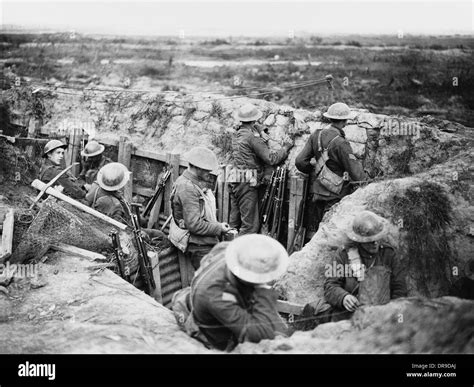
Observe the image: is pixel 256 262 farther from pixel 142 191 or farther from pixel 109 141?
pixel 109 141

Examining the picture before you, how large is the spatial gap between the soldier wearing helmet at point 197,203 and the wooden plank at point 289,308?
1442 mm

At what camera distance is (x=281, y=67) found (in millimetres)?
22703

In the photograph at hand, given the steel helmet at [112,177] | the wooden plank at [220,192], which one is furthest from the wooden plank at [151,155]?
the steel helmet at [112,177]

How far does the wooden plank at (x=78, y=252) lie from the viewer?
6.31 meters

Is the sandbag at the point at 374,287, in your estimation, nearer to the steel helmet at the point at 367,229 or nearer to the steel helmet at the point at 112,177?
the steel helmet at the point at 367,229

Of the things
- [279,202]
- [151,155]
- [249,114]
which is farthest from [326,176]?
[151,155]

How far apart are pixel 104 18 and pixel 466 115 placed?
4861cm

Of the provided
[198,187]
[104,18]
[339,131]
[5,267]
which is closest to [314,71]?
[339,131]

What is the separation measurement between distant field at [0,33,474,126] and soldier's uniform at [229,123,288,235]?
304 centimetres

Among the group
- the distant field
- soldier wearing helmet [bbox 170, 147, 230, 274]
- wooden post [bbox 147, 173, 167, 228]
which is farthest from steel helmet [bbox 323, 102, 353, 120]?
wooden post [bbox 147, 173, 167, 228]

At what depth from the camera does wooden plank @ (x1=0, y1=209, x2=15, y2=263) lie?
19.4 ft

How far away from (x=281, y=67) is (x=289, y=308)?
1872 centimetres

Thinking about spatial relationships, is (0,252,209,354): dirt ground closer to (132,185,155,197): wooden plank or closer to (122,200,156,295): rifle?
(122,200,156,295): rifle
